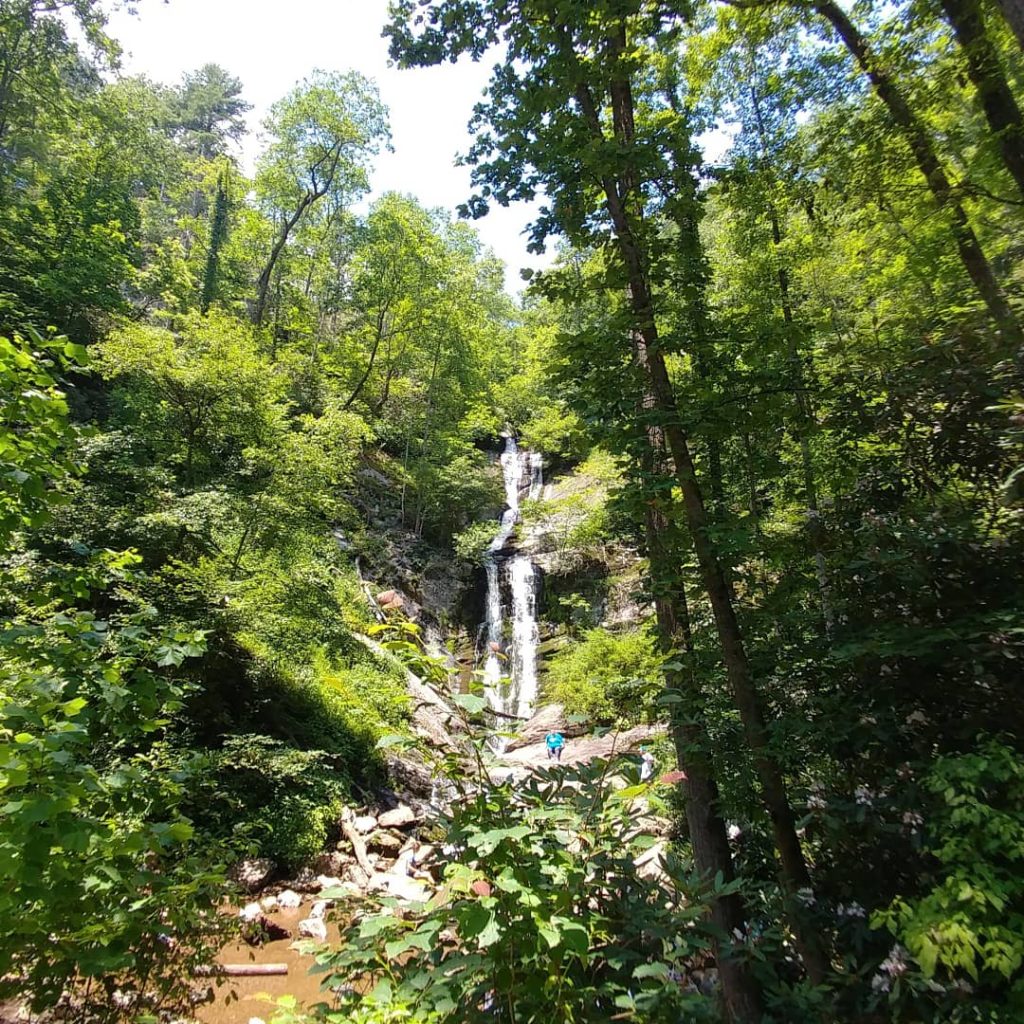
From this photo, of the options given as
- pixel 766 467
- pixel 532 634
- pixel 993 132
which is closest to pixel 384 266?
pixel 532 634

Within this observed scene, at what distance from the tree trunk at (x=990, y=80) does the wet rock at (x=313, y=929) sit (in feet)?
34.4

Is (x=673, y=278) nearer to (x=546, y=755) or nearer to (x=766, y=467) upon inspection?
(x=766, y=467)

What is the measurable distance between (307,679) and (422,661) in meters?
9.36

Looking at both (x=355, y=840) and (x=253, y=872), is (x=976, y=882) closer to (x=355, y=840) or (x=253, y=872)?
(x=253, y=872)

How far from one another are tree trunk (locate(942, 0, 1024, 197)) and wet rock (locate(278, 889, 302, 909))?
36.6ft

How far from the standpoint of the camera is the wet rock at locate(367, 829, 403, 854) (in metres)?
8.46

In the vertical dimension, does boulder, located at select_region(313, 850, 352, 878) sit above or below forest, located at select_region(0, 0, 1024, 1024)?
below

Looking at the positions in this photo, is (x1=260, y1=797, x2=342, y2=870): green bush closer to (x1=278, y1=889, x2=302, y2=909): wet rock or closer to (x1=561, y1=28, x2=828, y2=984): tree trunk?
(x1=278, y1=889, x2=302, y2=909): wet rock

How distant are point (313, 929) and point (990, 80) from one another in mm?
11202

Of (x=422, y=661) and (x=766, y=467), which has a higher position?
(x=766, y=467)

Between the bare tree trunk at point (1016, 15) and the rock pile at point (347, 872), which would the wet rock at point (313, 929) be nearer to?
the rock pile at point (347, 872)

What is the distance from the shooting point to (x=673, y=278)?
3.59 metres

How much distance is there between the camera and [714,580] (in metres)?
3.13

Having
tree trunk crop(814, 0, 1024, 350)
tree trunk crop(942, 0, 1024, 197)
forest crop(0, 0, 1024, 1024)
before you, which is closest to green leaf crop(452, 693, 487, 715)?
forest crop(0, 0, 1024, 1024)
